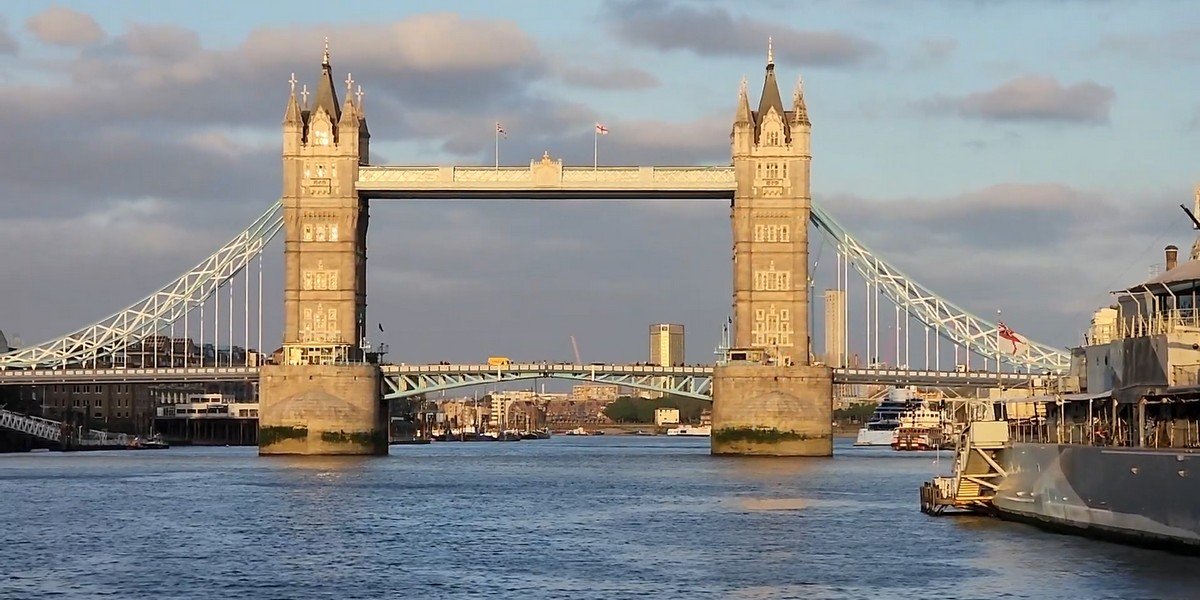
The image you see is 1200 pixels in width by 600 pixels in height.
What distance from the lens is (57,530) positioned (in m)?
52.3

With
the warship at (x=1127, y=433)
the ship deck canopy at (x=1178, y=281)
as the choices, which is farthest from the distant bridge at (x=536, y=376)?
the ship deck canopy at (x=1178, y=281)

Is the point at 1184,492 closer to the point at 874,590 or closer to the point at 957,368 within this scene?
the point at 874,590

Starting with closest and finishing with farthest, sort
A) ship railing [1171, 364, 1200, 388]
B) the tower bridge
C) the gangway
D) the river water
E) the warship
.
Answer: the river water
the warship
ship railing [1171, 364, 1200, 388]
the gangway
the tower bridge

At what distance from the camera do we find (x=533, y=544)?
48406mm

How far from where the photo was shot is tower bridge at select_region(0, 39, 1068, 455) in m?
106

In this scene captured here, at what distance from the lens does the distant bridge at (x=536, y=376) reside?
111125 millimetres

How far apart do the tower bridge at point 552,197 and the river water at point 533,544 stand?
2430 cm

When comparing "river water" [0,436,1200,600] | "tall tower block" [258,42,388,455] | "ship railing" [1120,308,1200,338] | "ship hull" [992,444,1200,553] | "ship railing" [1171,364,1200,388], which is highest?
"tall tower block" [258,42,388,455]

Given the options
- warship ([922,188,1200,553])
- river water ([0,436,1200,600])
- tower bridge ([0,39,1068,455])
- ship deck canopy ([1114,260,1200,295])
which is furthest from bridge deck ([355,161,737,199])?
ship deck canopy ([1114,260,1200,295])

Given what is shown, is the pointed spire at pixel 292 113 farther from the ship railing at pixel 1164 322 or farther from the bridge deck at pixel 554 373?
the ship railing at pixel 1164 322

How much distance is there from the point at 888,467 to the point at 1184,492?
59493 mm

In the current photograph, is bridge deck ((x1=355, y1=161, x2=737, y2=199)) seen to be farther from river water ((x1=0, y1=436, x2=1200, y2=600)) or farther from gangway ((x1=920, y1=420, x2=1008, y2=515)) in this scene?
gangway ((x1=920, y1=420, x2=1008, y2=515))

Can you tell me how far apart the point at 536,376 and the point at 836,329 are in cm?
3881

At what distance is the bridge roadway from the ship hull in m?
58.6
